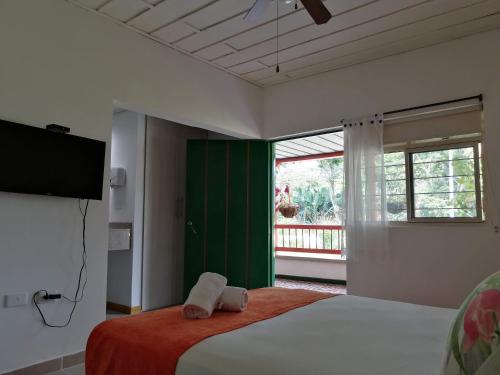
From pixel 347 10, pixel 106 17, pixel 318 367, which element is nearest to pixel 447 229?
pixel 347 10

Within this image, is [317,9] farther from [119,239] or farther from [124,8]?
[119,239]

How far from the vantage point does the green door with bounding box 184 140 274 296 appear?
4.50 metres

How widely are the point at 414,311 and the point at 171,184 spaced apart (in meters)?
3.41

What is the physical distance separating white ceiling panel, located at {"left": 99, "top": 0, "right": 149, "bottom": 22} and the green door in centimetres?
186

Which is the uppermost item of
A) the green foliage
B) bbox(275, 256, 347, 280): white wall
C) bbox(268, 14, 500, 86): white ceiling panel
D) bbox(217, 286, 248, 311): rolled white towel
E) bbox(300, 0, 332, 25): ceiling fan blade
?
bbox(268, 14, 500, 86): white ceiling panel

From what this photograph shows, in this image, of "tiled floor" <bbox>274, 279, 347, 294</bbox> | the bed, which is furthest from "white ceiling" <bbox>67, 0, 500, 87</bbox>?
"tiled floor" <bbox>274, 279, 347, 294</bbox>

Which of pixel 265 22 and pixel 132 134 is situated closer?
pixel 265 22

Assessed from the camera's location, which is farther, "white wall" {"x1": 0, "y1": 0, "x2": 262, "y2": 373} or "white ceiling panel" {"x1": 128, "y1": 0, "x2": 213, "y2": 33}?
"white ceiling panel" {"x1": 128, "y1": 0, "x2": 213, "y2": 33}

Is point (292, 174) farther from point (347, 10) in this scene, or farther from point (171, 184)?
point (347, 10)

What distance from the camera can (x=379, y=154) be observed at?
365 centimetres

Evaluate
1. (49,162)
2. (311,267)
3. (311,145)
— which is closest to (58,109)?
(49,162)

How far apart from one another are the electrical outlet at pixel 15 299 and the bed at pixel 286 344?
3.73 feet

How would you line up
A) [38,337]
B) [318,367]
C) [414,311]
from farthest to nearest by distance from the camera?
1. [38,337]
2. [414,311]
3. [318,367]

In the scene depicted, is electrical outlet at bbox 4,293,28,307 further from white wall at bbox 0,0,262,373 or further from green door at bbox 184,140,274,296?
green door at bbox 184,140,274,296
